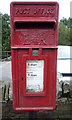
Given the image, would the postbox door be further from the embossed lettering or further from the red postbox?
the embossed lettering

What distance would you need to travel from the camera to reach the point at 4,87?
346cm

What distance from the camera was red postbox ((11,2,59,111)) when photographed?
8.04 ft

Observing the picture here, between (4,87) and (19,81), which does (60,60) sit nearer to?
(4,87)

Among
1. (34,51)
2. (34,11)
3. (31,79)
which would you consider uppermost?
(34,11)

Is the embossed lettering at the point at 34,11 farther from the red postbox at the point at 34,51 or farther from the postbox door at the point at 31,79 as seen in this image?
the postbox door at the point at 31,79

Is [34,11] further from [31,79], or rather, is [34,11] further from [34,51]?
[31,79]

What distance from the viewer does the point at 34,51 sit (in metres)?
2.51

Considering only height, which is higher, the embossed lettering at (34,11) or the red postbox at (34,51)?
the embossed lettering at (34,11)

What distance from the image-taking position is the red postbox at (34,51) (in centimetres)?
245

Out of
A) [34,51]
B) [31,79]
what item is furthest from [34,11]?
[31,79]

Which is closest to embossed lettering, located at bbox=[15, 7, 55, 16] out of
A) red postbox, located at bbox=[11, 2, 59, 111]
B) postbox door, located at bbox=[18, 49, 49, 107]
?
red postbox, located at bbox=[11, 2, 59, 111]

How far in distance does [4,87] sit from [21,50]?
3.75 feet

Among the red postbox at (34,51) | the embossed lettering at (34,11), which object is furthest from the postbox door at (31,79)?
the embossed lettering at (34,11)

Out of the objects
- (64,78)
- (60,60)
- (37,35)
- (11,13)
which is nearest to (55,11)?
(37,35)
